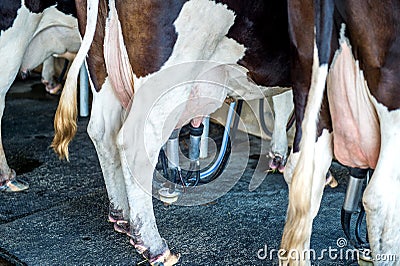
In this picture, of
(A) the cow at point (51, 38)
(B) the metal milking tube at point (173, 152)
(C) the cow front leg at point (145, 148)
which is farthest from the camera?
(A) the cow at point (51, 38)

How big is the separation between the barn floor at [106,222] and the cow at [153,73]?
0.17 metres

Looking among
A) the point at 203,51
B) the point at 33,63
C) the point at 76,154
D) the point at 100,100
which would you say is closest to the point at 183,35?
the point at 203,51

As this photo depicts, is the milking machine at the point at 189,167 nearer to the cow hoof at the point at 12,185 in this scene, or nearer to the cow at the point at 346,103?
the cow hoof at the point at 12,185

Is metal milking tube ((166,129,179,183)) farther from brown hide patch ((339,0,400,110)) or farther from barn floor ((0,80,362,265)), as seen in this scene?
brown hide patch ((339,0,400,110))

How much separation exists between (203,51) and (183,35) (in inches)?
6.4

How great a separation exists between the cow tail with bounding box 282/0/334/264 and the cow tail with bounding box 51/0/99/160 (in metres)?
1.11

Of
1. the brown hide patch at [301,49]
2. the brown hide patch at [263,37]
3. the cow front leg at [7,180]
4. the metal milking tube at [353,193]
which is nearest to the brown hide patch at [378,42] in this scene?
the brown hide patch at [301,49]

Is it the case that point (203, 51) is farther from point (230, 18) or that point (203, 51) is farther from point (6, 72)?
point (6, 72)

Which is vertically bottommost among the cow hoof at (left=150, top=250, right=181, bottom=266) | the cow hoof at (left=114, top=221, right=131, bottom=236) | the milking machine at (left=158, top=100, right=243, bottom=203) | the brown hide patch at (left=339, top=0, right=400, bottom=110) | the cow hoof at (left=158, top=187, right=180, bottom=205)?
the cow hoof at (left=150, top=250, right=181, bottom=266)

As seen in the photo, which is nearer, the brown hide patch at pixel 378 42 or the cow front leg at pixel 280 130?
the brown hide patch at pixel 378 42

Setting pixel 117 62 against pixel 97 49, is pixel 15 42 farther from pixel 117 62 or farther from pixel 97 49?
pixel 117 62

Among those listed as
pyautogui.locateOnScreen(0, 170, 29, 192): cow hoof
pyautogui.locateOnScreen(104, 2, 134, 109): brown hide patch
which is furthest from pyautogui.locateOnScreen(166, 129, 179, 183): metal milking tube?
pyautogui.locateOnScreen(0, 170, 29, 192): cow hoof

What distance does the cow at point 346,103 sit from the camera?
229cm

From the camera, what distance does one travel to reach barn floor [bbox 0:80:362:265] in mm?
3203
